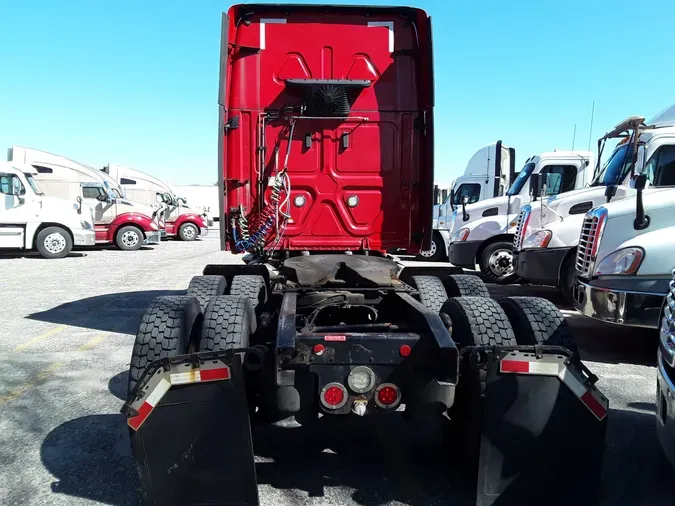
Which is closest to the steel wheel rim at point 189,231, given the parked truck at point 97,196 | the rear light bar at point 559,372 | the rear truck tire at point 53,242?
the parked truck at point 97,196

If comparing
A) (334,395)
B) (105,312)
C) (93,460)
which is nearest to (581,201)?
(334,395)

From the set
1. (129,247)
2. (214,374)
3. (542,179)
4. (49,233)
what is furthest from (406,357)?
(129,247)

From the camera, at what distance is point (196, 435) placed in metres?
2.67

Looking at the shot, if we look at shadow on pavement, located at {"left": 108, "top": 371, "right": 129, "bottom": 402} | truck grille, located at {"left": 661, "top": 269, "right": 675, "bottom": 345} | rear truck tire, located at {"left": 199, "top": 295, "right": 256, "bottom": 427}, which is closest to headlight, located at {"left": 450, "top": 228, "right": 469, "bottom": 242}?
shadow on pavement, located at {"left": 108, "top": 371, "right": 129, "bottom": 402}

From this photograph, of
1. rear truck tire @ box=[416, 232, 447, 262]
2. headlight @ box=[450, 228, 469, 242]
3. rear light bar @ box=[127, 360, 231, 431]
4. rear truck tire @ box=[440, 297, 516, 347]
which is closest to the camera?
rear light bar @ box=[127, 360, 231, 431]

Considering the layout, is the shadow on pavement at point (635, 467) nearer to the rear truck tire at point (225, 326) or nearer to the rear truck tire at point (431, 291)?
the rear truck tire at point (431, 291)

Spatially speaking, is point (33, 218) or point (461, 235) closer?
point (461, 235)

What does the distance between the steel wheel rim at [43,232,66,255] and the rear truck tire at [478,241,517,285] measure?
1217 centimetres

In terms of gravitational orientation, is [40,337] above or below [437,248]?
below

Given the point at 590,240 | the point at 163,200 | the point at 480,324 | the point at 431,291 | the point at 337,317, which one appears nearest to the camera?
the point at 480,324

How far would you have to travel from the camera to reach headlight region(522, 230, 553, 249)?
8.27m

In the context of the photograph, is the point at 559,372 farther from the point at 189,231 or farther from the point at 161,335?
the point at 189,231

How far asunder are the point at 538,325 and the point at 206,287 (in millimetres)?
3017

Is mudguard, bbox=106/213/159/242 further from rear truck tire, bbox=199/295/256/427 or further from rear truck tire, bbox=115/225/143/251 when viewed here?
rear truck tire, bbox=199/295/256/427
